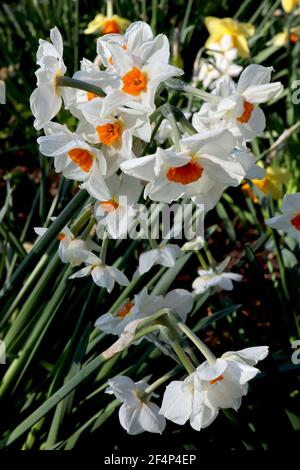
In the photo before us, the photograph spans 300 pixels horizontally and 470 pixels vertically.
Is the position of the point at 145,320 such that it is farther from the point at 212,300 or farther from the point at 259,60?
the point at 259,60

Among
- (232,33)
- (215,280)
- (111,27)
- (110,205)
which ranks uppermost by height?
(110,205)

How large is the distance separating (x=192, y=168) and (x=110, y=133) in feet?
0.47

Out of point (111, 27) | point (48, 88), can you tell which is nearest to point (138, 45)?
point (48, 88)

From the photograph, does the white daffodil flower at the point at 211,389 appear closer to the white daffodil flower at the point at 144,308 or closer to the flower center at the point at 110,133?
the white daffodil flower at the point at 144,308

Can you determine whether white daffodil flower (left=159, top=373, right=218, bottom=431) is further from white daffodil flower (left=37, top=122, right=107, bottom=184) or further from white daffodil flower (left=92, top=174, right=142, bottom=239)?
white daffodil flower (left=37, top=122, right=107, bottom=184)

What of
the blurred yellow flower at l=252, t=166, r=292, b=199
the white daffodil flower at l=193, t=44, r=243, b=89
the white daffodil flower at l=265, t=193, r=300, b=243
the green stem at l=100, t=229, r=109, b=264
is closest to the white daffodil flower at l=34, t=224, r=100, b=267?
the green stem at l=100, t=229, r=109, b=264

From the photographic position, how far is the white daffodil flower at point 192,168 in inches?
37.0

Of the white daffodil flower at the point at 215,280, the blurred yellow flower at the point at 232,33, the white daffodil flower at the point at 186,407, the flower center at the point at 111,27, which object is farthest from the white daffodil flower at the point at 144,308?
the flower center at the point at 111,27

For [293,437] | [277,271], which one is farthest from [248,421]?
[277,271]

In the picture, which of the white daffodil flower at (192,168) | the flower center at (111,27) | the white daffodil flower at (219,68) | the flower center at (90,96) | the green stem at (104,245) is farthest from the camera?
the flower center at (111,27)

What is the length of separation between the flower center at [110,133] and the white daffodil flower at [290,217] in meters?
0.51

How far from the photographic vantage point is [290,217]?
142 centimetres

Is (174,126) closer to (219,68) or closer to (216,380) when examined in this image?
(216,380)

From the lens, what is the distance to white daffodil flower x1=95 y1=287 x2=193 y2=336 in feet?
4.38
